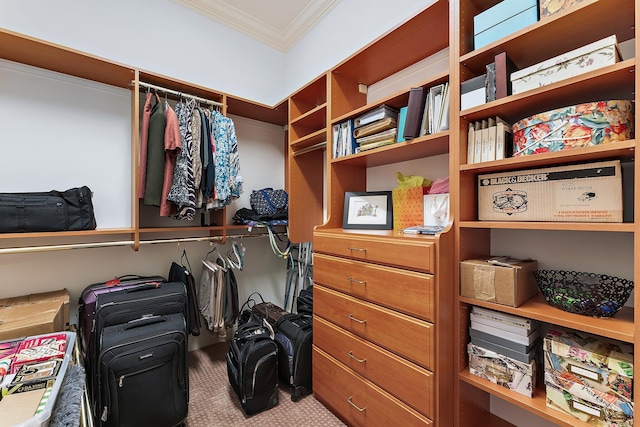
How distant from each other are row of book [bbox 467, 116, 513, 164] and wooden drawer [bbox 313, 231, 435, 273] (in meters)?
0.44

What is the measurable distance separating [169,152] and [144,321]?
106cm

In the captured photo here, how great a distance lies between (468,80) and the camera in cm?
119

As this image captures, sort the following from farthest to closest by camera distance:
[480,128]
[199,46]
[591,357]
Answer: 1. [199,46]
2. [480,128]
3. [591,357]

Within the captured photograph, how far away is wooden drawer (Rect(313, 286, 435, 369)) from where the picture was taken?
1.11 m

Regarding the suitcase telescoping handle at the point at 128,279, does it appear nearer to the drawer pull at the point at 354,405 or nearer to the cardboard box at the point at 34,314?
the cardboard box at the point at 34,314

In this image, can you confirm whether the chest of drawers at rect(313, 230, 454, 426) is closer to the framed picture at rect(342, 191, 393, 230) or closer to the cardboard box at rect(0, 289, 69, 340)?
the framed picture at rect(342, 191, 393, 230)

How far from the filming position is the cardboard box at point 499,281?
1037 mm

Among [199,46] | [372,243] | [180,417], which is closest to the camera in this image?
[372,243]

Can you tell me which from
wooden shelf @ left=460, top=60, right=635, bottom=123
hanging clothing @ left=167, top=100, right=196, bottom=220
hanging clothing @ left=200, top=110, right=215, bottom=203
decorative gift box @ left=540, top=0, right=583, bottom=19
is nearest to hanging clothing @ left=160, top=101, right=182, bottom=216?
hanging clothing @ left=167, top=100, right=196, bottom=220

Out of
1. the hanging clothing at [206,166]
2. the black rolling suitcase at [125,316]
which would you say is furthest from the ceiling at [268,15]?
the black rolling suitcase at [125,316]

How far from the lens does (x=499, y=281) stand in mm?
1070

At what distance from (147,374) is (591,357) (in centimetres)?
189

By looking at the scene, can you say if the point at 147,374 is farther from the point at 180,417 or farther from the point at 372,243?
the point at 372,243

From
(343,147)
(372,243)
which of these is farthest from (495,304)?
(343,147)
